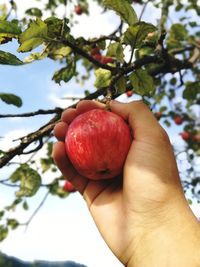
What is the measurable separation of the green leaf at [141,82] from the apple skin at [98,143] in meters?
0.18

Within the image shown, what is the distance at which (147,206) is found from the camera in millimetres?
1702

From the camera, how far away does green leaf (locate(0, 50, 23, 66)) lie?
137 centimetres

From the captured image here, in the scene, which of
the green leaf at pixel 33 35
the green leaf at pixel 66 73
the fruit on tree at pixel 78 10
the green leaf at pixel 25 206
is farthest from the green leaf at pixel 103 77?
the fruit on tree at pixel 78 10

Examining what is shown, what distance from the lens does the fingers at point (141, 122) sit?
68.9 inches

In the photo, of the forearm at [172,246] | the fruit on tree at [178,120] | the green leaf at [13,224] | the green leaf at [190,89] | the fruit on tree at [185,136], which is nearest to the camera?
the forearm at [172,246]

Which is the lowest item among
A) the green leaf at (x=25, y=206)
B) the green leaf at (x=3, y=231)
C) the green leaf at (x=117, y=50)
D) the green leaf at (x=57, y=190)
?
the green leaf at (x=3, y=231)

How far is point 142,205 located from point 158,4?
3.28 m

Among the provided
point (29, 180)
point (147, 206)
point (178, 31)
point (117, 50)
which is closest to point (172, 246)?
point (147, 206)

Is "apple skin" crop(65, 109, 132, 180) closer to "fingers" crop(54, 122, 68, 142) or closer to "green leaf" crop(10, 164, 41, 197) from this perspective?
"fingers" crop(54, 122, 68, 142)

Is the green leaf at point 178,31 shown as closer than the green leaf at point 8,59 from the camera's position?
No

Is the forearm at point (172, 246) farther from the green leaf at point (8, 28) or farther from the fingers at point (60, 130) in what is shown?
the green leaf at point (8, 28)

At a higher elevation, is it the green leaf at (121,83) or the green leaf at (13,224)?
the green leaf at (121,83)

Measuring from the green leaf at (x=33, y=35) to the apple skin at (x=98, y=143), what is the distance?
37cm

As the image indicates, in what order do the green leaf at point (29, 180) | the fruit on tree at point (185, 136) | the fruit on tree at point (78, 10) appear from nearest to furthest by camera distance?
the green leaf at point (29, 180)
the fruit on tree at point (185, 136)
the fruit on tree at point (78, 10)
